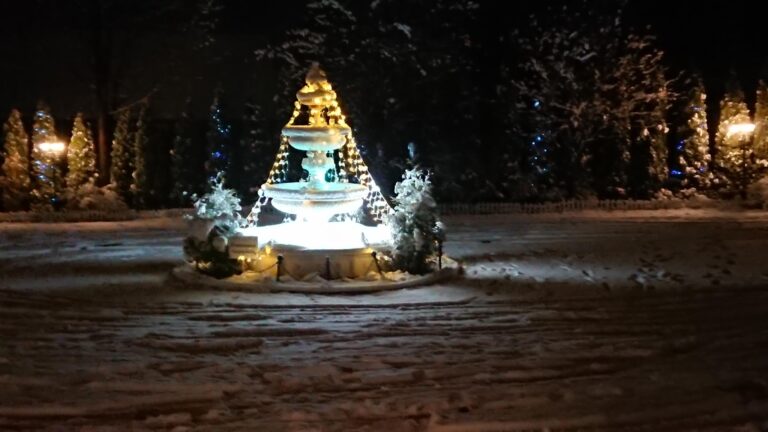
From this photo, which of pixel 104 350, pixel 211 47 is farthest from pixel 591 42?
pixel 104 350

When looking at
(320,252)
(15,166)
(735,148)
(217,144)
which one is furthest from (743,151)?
(15,166)

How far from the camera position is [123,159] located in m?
21.8

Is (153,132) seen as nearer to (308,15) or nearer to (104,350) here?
(308,15)

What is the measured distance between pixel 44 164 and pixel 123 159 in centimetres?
172

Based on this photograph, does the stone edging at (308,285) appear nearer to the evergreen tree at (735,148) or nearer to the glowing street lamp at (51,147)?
the glowing street lamp at (51,147)

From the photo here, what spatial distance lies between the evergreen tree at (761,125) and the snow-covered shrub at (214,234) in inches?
576

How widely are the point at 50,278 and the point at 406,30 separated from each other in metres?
13.9

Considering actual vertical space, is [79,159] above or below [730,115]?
below

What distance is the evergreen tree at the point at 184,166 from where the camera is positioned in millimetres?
21688

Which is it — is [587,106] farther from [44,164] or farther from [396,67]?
[44,164]

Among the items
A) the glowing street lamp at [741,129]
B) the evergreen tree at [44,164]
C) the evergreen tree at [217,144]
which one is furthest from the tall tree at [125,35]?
the glowing street lamp at [741,129]

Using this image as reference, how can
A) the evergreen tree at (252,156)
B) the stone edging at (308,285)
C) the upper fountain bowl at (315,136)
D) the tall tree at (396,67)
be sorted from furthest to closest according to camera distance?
the tall tree at (396,67)
the evergreen tree at (252,156)
the upper fountain bowl at (315,136)
the stone edging at (308,285)

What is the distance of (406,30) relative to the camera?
24281mm

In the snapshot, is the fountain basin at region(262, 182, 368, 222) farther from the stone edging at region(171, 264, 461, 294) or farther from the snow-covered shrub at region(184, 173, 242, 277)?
the stone edging at region(171, 264, 461, 294)
